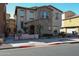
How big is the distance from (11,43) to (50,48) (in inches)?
60.6

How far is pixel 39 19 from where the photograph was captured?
8.57m

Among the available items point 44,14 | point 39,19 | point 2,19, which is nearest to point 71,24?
point 44,14

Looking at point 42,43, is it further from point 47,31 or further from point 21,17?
point 21,17

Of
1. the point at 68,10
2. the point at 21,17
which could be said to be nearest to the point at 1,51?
the point at 21,17

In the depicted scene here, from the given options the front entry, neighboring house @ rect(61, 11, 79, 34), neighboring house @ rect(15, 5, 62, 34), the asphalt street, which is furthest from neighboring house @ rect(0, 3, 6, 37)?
neighboring house @ rect(61, 11, 79, 34)

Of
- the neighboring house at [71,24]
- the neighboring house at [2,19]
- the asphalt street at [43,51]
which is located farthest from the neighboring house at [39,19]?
the asphalt street at [43,51]

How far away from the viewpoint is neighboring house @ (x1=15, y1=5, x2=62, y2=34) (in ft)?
27.4

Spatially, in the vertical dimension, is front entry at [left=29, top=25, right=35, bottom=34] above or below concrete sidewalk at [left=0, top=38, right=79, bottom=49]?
above

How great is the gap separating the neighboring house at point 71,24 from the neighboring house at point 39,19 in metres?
0.21

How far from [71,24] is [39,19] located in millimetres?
1256

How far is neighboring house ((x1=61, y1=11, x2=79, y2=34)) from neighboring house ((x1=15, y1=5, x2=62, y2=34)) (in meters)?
0.21

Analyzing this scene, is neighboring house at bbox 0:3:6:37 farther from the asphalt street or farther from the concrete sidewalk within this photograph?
the asphalt street

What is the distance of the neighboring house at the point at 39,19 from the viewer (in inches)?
329

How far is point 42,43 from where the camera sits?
28.2 feet
